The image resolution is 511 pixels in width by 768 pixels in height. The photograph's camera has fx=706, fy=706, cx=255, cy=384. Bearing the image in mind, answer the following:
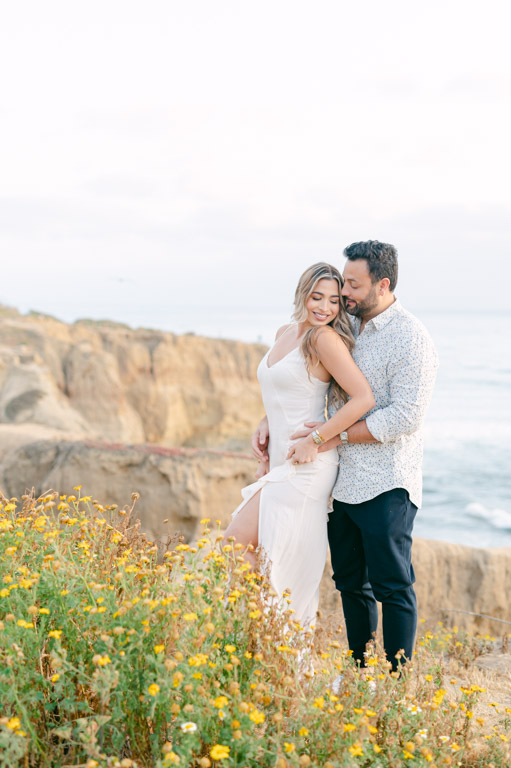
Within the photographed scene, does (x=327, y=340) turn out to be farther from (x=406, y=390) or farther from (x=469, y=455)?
(x=469, y=455)

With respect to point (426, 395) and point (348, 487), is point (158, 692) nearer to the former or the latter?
→ point (348, 487)

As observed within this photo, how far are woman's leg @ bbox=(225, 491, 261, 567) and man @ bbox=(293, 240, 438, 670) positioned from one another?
44 centimetres

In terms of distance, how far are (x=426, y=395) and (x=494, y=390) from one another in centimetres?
4470

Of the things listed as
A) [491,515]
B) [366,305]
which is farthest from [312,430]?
[491,515]

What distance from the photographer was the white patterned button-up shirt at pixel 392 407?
3484 mm

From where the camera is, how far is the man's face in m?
3.58

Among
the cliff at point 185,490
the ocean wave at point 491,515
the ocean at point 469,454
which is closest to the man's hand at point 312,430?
the cliff at point 185,490

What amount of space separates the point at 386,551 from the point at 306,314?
49.7 inches

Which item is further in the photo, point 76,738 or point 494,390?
point 494,390

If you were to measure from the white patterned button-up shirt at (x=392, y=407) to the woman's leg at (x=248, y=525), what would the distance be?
44 centimetres

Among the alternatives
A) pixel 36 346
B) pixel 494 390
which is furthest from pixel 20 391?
pixel 494 390

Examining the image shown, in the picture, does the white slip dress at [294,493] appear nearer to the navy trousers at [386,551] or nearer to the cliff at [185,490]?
the navy trousers at [386,551]

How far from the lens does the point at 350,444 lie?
11.9ft

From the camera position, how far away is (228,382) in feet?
80.2
